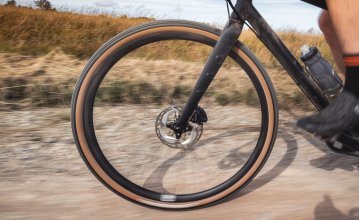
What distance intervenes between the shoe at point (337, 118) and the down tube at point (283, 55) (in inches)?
6.4

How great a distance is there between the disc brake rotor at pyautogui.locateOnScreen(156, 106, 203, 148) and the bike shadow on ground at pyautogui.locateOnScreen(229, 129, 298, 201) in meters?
0.38

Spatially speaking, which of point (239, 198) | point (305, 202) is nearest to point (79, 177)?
point (239, 198)

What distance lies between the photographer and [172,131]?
1.84 meters

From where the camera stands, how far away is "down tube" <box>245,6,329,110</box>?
5.60 feet

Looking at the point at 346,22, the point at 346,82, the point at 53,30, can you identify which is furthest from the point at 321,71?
the point at 53,30

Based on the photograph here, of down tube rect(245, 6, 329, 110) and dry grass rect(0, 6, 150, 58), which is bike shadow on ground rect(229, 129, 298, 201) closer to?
down tube rect(245, 6, 329, 110)

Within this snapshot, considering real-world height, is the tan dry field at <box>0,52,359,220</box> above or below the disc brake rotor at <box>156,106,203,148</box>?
below

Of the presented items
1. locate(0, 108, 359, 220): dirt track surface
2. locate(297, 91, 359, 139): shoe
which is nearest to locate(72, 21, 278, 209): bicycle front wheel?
locate(0, 108, 359, 220): dirt track surface

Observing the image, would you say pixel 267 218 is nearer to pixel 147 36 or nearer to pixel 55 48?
pixel 147 36

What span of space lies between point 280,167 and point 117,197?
93 centimetres

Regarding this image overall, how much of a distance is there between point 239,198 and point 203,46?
2.43 feet

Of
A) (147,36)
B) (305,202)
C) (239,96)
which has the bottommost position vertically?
(305,202)

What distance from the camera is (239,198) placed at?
197cm

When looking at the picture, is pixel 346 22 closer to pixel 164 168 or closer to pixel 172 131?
pixel 172 131
